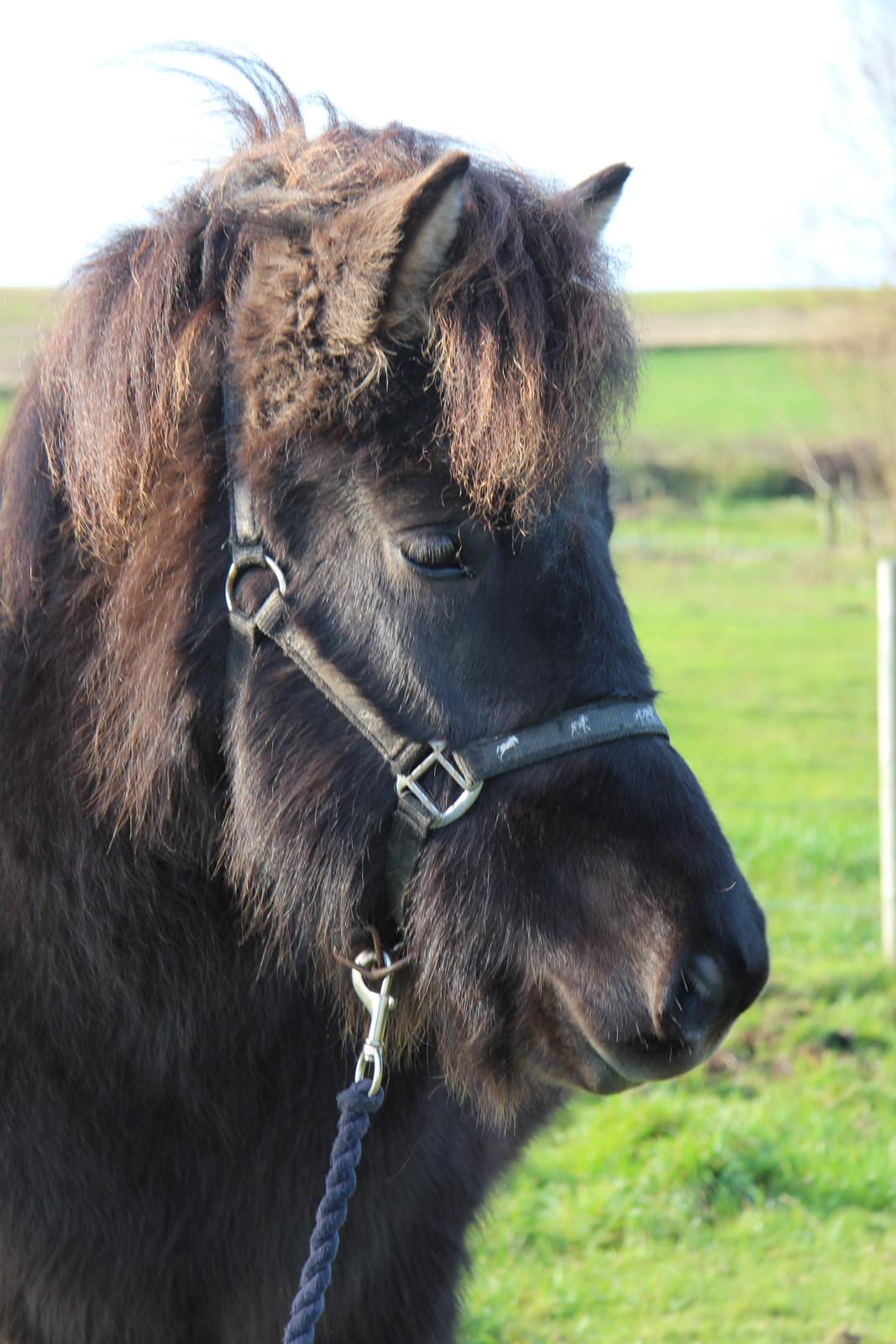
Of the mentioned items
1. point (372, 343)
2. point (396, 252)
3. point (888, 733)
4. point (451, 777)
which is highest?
point (396, 252)

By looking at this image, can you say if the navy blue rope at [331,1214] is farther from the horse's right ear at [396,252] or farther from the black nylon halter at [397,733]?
the horse's right ear at [396,252]

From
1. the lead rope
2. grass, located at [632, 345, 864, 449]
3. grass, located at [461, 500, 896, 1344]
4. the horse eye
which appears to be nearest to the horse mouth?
the lead rope

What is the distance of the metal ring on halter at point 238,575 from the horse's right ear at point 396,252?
1.11ft

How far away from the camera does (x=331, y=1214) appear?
1.77m

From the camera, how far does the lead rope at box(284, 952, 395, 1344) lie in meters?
1.73

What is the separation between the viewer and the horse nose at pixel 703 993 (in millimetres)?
1690

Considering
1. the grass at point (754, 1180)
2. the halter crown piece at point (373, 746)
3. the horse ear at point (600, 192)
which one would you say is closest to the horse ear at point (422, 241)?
the halter crown piece at point (373, 746)

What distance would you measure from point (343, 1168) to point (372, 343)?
3.85 ft

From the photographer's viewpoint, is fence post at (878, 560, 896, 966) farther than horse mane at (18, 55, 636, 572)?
Yes

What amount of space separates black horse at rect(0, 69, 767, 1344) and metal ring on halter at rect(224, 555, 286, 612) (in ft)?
0.04

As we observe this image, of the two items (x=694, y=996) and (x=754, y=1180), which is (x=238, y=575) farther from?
(x=754, y=1180)

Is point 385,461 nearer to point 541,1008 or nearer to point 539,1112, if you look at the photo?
point 541,1008

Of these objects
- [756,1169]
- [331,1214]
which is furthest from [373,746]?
[756,1169]

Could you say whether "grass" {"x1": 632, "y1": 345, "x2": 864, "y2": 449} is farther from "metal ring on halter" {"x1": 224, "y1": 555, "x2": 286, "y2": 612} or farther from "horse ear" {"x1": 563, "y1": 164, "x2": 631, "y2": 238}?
"metal ring on halter" {"x1": 224, "y1": 555, "x2": 286, "y2": 612}
